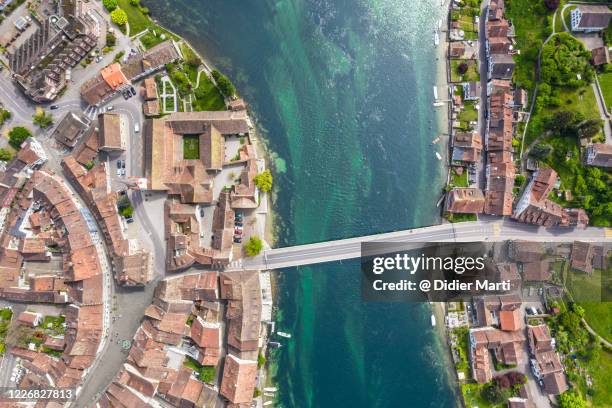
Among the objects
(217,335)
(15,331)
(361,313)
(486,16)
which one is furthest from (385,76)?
(15,331)

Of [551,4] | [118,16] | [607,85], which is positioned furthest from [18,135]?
[607,85]

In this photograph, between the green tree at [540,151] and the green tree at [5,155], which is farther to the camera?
the green tree at [5,155]

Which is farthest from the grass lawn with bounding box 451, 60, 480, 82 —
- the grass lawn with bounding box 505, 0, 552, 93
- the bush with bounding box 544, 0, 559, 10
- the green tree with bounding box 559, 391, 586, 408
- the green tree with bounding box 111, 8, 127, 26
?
the green tree with bounding box 111, 8, 127, 26

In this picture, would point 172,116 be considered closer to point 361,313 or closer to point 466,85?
point 361,313

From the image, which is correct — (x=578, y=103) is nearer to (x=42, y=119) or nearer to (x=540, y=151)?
(x=540, y=151)

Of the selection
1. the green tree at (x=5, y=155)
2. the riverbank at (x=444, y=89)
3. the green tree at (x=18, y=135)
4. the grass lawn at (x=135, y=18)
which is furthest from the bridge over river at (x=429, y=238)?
the grass lawn at (x=135, y=18)

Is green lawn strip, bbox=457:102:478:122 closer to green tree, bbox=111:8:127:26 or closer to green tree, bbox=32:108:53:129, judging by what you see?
green tree, bbox=111:8:127:26

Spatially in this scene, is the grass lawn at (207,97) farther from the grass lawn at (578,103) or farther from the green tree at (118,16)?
the grass lawn at (578,103)
